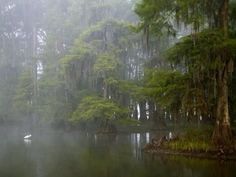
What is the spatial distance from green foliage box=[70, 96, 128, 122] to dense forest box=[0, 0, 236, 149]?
0.24 ft

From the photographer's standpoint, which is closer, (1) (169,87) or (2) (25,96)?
(1) (169,87)

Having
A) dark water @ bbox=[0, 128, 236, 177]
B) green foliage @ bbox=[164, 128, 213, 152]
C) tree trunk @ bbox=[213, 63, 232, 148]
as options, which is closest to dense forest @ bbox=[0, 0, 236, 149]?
tree trunk @ bbox=[213, 63, 232, 148]

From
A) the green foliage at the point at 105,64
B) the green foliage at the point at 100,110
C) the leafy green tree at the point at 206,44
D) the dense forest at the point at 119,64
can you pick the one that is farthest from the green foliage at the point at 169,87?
the green foliage at the point at 105,64

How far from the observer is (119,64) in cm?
3238

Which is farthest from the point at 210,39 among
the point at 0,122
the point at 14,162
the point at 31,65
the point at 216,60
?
the point at 0,122

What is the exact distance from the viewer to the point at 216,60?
55.9 ft

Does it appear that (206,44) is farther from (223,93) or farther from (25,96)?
(25,96)

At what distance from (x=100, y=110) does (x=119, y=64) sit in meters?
4.19

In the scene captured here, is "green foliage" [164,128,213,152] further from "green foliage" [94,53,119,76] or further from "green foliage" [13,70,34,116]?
"green foliage" [13,70,34,116]

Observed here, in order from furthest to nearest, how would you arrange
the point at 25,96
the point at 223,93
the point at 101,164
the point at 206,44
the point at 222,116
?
the point at 25,96, the point at 223,93, the point at 222,116, the point at 206,44, the point at 101,164

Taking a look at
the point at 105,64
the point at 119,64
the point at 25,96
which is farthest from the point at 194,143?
the point at 25,96

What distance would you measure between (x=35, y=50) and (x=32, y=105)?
9552 millimetres

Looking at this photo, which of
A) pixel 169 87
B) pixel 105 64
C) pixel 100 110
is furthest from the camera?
pixel 105 64

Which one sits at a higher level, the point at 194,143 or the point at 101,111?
the point at 101,111
